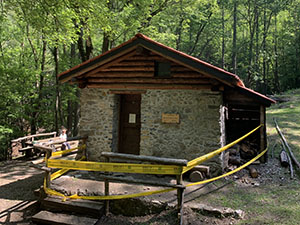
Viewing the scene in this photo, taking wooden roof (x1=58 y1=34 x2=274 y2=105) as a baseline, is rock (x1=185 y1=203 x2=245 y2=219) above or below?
below

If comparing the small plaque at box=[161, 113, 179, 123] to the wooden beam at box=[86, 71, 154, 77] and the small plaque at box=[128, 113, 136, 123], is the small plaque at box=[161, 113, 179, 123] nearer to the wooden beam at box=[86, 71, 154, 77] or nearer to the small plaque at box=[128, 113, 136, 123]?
the small plaque at box=[128, 113, 136, 123]

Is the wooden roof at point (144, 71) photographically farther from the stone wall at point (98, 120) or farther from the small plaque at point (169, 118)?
the small plaque at point (169, 118)

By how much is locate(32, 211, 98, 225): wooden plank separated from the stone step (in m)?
0.16

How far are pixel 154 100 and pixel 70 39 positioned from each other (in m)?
5.57

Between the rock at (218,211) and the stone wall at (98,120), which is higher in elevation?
the stone wall at (98,120)

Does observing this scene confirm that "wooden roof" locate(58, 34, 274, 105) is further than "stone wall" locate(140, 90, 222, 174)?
No

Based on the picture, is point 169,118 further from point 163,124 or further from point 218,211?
point 218,211

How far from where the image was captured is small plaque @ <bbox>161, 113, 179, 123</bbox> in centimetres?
691

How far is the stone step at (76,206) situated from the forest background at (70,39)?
21.7 feet

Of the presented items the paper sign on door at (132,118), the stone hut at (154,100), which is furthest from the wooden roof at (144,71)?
the paper sign on door at (132,118)

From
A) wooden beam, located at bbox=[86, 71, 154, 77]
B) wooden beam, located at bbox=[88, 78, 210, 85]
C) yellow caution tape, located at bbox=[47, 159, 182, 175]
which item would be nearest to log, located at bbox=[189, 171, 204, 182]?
yellow caution tape, located at bbox=[47, 159, 182, 175]

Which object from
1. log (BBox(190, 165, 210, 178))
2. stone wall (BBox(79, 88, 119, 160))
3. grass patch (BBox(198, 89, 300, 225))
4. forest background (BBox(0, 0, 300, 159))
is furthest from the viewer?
forest background (BBox(0, 0, 300, 159))

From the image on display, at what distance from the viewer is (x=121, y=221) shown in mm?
4793

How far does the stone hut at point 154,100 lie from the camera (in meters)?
6.62
